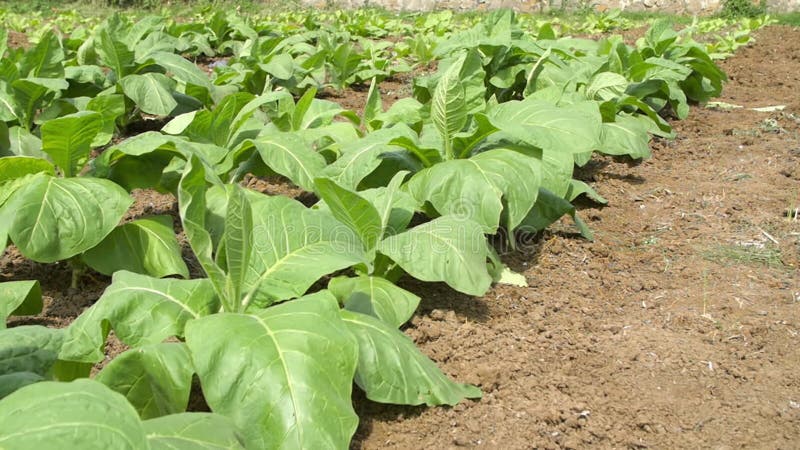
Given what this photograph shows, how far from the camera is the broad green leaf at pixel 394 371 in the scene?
212 centimetres

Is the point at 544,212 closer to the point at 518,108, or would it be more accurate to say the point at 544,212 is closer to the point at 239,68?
the point at 518,108

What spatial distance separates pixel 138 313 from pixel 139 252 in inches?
36.2

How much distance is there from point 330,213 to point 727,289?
1.50 m

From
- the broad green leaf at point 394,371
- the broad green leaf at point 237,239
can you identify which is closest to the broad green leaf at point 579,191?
the broad green leaf at point 394,371

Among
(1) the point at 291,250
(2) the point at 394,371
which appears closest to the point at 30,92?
(1) the point at 291,250

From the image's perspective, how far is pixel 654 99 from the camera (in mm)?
5211

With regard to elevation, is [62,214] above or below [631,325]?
above

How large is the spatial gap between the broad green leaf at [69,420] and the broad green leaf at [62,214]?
145 centimetres

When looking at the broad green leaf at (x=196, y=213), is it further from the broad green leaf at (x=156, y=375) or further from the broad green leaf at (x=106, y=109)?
the broad green leaf at (x=106, y=109)

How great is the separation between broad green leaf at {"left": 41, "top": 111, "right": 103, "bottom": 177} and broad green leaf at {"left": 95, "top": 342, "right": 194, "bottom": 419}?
1.30 meters

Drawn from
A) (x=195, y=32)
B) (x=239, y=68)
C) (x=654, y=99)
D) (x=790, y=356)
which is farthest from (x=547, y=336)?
(x=195, y=32)

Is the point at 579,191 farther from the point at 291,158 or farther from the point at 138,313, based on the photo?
the point at 138,313

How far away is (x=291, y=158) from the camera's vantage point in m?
3.23

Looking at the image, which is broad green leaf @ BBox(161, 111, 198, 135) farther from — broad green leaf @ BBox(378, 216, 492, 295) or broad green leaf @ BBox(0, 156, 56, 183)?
broad green leaf @ BBox(378, 216, 492, 295)
